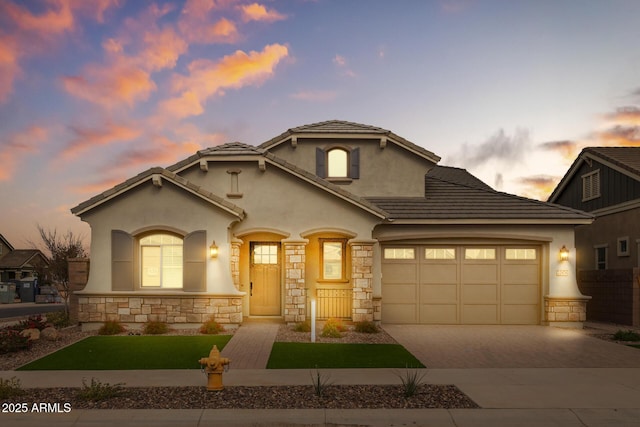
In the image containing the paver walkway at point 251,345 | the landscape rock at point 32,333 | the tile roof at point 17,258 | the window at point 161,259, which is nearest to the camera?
the paver walkway at point 251,345

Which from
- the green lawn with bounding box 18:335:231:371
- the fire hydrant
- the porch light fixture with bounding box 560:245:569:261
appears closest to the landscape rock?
the green lawn with bounding box 18:335:231:371

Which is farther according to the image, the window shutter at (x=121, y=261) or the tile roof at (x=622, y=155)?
Result: the tile roof at (x=622, y=155)

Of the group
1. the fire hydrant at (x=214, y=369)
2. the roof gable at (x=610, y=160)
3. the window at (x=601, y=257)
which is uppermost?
the roof gable at (x=610, y=160)

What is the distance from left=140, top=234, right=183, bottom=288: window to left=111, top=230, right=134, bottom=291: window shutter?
1.38 feet

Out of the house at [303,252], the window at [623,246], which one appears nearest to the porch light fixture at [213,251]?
the house at [303,252]

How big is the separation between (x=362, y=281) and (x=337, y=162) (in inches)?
203

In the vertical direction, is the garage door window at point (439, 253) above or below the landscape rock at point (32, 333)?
above

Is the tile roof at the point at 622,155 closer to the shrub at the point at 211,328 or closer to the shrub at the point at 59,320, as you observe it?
the shrub at the point at 211,328

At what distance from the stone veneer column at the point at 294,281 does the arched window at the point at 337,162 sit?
13.0 feet

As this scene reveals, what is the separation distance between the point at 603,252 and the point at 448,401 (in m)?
16.6

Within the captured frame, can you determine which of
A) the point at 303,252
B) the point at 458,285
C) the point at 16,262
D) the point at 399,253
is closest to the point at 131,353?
the point at 303,252

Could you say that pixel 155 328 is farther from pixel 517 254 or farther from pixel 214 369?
pixel 517 254

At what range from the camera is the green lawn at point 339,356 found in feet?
34.1

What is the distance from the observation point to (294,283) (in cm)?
1583
